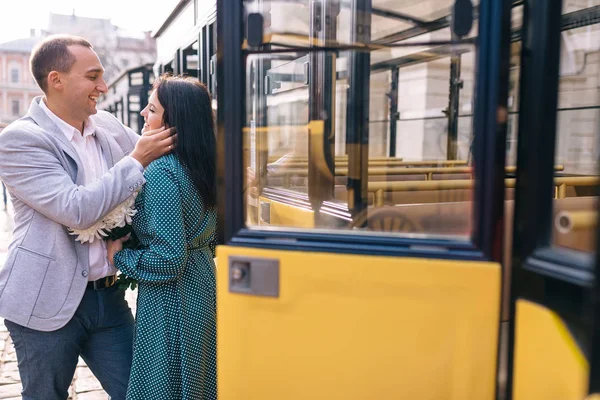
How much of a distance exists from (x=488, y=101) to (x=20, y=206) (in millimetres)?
1677

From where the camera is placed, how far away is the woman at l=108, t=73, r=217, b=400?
207 centimetres

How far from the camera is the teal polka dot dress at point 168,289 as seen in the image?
6.79ft

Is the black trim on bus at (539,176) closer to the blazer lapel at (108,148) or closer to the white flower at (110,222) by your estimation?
the white flower at (110,222)

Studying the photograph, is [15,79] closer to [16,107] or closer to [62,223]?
[16,107]

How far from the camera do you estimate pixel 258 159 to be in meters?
1.66

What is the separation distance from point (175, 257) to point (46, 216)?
481 millimetres

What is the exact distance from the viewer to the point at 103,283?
2219mm

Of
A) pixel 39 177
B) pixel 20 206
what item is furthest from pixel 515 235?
pixel 20 206

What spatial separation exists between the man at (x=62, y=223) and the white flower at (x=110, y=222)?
40 millimetres

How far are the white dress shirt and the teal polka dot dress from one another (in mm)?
92

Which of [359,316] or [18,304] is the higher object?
[359,316]

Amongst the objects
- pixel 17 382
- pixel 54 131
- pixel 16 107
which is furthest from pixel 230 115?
pixel 16 107

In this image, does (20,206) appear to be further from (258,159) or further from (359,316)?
(359,316)

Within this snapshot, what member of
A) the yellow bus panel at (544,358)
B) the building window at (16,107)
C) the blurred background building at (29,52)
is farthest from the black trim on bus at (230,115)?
the building window at (16,107)
